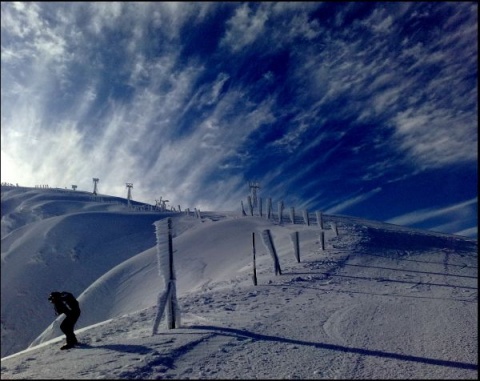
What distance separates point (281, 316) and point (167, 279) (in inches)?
179

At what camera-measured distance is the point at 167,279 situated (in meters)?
13.3

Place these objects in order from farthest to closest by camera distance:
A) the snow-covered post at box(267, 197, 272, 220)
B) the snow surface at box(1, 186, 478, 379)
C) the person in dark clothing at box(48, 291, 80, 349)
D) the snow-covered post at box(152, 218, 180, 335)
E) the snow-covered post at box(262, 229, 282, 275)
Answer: the snow-covered post at box(267, 197, 272, 220) → the snow-covered post at box(262, 229, 282, 275) → the snow-covered post at box(152, 218, 180, 335) → the person in dark clothing at box(48, 291, 80, 349) → the snow surface at box(1, 186, 478, 379)

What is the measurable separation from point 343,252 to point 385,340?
2193cm

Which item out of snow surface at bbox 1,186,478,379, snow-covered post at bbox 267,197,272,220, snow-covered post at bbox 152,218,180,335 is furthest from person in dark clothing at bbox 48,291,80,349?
snow-covered post at bbox 267,197,272,220

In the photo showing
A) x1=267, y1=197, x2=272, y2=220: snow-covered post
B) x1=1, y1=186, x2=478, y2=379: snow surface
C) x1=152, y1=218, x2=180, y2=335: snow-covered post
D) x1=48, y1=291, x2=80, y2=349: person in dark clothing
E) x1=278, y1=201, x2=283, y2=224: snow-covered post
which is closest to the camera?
x1=1, y1=186, x2=478, y2=379: snow surface

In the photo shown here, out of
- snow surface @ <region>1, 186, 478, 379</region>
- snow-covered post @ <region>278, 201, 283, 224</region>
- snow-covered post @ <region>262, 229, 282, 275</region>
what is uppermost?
snow-covered post @ <region>278, 201, 283, 224</region>

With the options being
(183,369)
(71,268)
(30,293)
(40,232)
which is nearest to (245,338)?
(183,369)

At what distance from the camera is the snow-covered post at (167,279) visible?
1238cm

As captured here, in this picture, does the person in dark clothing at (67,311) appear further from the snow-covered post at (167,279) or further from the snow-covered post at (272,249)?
the snow-covered post at (272,249)

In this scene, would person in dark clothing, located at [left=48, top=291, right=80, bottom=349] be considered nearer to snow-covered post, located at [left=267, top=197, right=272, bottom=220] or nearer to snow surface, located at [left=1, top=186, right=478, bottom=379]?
snow surface, located at [left=1, top=186, right=478, bottom=379]

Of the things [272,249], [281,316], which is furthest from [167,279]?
[272,249]

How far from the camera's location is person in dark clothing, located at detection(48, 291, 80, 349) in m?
10.6

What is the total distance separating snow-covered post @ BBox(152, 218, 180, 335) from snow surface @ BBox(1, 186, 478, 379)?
0.50 meters

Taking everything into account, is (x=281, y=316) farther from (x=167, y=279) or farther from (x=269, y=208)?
(x=269, y=208)
